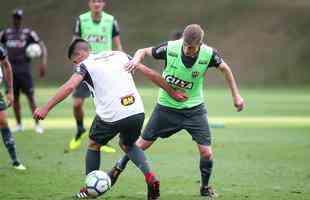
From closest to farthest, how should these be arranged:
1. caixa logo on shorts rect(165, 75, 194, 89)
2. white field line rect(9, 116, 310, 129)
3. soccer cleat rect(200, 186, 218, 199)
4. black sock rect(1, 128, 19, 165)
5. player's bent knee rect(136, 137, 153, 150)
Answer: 1. soccer cleat rect(200, 186, 218, 199)
2. caixa logo on shorts rect(165, 75, 194, 89)
3. player's bent knee rect(136, 137, 153, 150)
4. black sock rect(1, 128, 19, 165)
5. white field line rect(9, 116, 310, 129)

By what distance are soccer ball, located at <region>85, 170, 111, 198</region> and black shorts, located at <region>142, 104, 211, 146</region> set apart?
119 centimetres

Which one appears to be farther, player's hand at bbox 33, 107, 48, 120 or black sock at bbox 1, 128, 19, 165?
black sock at bbox 1, 128, 19, 165

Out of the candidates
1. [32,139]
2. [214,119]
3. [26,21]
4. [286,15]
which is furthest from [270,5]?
[32,139]

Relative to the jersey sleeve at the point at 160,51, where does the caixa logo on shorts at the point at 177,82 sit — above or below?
below

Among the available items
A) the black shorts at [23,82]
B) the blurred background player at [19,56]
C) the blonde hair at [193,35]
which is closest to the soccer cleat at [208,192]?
the blonde hair at [193,35]

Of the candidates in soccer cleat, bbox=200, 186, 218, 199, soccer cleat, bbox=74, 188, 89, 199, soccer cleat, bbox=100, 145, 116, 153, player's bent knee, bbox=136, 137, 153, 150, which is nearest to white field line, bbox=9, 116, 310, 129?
soccer cleat, bbox=100, 145, 116, 153

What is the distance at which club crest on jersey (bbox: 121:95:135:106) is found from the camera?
901 centimetres

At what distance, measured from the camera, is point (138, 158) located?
924cm

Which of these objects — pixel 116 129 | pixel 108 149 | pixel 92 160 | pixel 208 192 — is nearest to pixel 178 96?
pixel 116 129

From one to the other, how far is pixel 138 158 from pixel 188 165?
128 inches

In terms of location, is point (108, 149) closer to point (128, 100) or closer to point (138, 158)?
point (138, 158)

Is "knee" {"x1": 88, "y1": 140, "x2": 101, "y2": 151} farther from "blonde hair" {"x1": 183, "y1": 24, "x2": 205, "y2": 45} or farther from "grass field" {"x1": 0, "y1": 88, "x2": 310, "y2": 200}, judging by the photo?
"blonde hair" {"x1": 183, "y1": 24, "x2": 205, "y2": 45}

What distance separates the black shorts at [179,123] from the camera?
9.80m

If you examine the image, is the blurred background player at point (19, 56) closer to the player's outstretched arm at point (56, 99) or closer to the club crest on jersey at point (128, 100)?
the club crest on jersey at point (128, 100)
